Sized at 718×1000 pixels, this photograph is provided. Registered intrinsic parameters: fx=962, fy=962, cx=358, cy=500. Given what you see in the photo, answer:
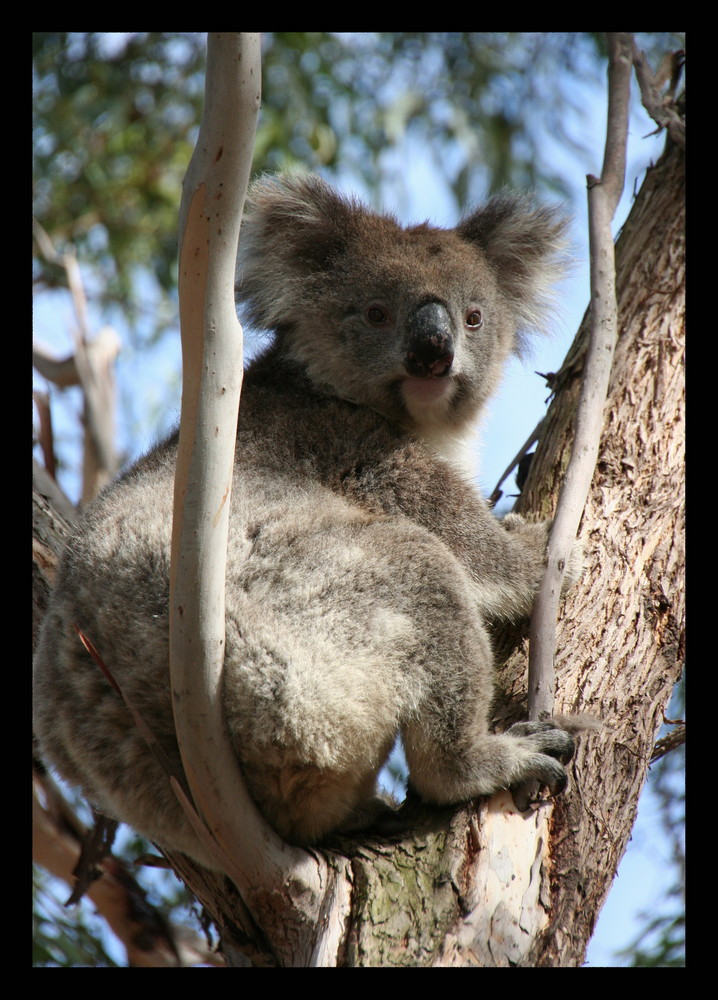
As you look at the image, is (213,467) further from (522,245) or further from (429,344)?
(522,245)

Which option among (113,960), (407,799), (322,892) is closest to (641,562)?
(407,799)

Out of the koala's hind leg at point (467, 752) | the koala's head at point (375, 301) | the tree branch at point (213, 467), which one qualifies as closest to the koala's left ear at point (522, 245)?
the koala's head at point (375, 301)

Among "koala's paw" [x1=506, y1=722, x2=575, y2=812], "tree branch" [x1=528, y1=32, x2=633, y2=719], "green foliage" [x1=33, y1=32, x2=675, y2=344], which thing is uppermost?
"green foliage" [x1=33, y1=32, x2=675, y2=344]

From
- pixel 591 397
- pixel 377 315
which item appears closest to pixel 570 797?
pixel 591 397

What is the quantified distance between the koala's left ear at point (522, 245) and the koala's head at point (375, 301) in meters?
0.03

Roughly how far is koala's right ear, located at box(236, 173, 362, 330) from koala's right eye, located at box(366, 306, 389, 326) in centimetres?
21

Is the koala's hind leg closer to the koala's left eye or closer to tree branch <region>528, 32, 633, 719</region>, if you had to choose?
tree branch <region>528, 32, 633, 719</region>

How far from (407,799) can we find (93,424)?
314 cm

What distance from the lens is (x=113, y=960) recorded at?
4043 millimetres

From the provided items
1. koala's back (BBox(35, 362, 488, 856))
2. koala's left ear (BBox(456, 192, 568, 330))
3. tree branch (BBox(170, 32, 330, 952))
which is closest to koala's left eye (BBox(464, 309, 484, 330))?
koala's left ear (BBox(456, 192, 568, 330))

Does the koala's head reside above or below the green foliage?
below

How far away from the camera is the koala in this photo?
84.7 inches

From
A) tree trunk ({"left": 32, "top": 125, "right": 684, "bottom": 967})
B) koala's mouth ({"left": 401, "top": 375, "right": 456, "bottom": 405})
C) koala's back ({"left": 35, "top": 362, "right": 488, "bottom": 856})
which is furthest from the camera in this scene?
koala's mouth ({"left": 401, "top": 375, "right": 456, "bottom": 405})

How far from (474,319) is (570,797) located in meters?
1.69
